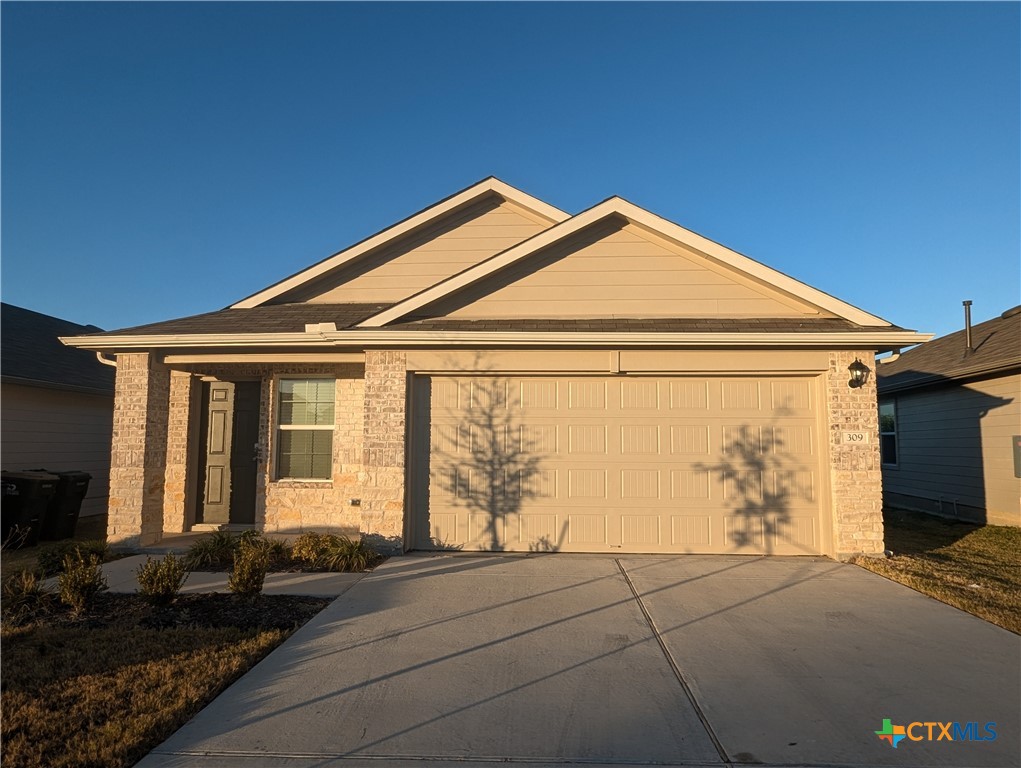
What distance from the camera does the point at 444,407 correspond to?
7.96 m

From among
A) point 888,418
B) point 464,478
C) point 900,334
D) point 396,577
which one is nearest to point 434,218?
point 464,478

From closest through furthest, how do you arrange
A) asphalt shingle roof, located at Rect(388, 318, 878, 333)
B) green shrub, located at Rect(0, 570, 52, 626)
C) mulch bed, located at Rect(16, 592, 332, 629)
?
1. mulch bed, located at Rect(16, 592, 332, 629)
2. green shrub, located at Rect(0, 570, 52, 626)
3. asphalt shingle roof, located at Rect(388, 318, 878, 333)

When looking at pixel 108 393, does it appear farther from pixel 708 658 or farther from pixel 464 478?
pixel 708 658

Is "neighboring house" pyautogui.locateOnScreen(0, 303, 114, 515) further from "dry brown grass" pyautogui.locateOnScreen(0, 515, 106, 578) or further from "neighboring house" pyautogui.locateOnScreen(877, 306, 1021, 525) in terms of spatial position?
"neighboring house" pyautogui.locateOnScreen(877, 306, 1021, 525)

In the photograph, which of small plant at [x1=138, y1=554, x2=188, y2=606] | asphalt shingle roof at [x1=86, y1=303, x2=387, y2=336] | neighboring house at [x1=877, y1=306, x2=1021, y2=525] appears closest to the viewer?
small plant at [x1=138, y1=554, x2=188, y2=606]

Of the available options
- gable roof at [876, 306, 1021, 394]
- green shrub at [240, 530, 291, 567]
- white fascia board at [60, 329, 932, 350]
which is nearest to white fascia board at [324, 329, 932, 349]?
white fascia board at [60, 329, 932, 350]

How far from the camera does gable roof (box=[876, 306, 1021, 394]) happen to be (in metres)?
10.6

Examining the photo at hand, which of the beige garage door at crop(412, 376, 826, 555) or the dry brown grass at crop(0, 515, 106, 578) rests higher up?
the beige garage door at crop(412, 376, 826, 555)

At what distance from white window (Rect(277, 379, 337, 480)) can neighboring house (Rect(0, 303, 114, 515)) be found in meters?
4.01

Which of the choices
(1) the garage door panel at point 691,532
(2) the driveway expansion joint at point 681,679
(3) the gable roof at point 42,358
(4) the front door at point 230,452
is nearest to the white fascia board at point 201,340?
(4) the front door at point 230,452

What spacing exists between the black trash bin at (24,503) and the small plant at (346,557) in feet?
17.1

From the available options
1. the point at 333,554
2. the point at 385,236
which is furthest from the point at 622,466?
the point at 385,236

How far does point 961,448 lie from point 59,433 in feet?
58.6

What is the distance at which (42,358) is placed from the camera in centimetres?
1138
